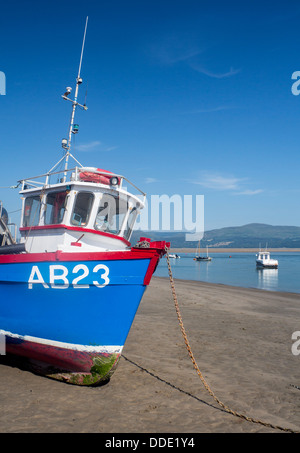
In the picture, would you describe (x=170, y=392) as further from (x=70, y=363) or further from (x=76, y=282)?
(x=76, y=282)

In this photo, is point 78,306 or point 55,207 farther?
point 55,207

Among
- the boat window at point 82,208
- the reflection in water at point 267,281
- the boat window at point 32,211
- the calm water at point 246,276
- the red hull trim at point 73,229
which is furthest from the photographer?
the calm water at point 246,276

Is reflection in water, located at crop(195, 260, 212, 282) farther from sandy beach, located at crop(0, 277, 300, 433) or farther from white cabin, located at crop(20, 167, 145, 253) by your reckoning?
white cabin, located at crop(20, 167, 145, 253)

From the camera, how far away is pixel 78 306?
646 cm

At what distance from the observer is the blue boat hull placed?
6.33 m

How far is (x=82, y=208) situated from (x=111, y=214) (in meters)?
0.81

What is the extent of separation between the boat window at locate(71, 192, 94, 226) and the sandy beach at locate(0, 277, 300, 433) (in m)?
3.54

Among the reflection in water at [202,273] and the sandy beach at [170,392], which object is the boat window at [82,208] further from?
the reflection in water at [202,273]

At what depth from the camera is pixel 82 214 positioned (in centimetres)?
786

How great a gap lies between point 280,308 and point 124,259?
664 inches

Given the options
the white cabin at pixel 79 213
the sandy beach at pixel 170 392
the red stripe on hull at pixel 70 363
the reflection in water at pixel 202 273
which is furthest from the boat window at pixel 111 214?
the reflection in water at pixel 202 273

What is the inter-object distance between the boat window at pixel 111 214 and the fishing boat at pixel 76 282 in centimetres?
2

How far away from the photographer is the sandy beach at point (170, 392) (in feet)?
17.5

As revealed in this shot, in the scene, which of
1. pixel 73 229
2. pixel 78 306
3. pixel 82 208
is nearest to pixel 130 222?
pixel 82 208
